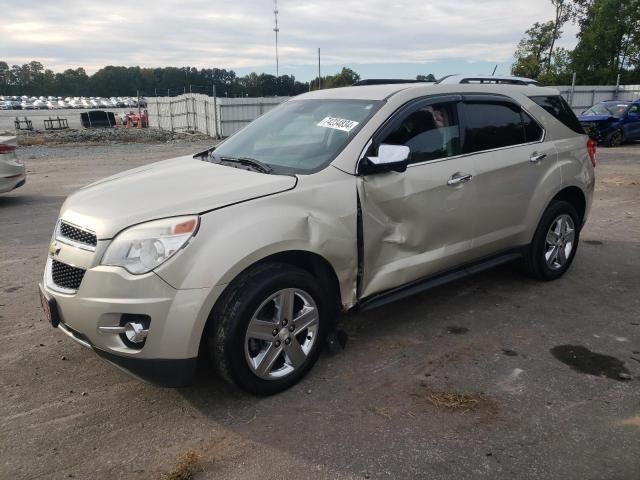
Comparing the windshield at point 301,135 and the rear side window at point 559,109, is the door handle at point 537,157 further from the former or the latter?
the windshield at point 301,135

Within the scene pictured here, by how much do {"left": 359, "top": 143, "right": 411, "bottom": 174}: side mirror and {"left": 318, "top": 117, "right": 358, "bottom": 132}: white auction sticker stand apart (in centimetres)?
33

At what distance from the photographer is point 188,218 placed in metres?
2.81

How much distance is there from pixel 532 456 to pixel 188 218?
6.91ft

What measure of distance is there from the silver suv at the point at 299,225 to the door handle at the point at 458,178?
0.04 feet

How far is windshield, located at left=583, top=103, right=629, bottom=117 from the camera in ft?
60.7

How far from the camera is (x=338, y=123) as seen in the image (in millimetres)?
3750

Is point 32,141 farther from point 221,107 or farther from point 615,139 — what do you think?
point 615,139

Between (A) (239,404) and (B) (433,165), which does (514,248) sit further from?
(A) (239,404)

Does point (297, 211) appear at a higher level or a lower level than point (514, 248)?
higher

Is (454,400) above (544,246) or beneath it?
beneath

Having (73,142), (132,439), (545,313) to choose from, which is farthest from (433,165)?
(73,142)

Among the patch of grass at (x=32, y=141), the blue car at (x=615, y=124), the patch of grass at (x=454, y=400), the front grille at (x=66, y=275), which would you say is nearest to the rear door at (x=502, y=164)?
the patch of grass at (x=454, y=400)

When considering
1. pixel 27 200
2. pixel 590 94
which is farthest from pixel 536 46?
pixel 27 200

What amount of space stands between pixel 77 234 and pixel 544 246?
3873 millimetres
